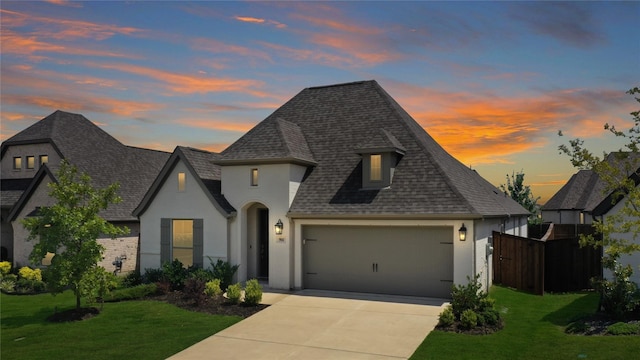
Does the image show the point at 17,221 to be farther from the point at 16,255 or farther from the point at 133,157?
the point at 133,157

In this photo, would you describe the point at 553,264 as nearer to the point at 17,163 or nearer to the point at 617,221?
the point at 617,221

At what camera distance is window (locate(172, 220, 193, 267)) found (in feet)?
71.3

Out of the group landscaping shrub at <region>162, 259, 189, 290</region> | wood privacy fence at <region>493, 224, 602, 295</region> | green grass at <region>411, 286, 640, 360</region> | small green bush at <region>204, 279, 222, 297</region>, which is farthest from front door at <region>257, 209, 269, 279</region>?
wood privacy fence at <region>493, 224, 602, 295</region>

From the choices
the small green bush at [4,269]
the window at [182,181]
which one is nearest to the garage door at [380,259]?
the window at [182,181]

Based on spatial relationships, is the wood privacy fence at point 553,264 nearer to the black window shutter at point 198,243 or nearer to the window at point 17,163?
the black window shutter at point 198,243

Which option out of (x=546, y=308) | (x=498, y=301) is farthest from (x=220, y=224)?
(x=546, y=308)

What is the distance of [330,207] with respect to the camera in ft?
64.4

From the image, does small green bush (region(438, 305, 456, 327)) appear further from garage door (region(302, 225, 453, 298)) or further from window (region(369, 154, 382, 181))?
window (region(369, 154, 382, 181))

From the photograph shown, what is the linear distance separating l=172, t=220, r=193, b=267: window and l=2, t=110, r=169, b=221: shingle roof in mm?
6225

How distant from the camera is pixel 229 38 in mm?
16562

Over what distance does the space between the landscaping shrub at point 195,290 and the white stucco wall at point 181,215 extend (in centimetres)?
275

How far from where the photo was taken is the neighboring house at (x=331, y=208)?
18219 millimetres

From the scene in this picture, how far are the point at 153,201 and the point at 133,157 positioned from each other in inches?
479

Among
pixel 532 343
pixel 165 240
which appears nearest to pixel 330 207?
pixel 165 240
